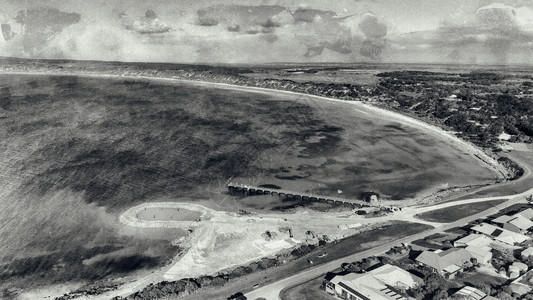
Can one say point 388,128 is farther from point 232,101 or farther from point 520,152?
point 232,101

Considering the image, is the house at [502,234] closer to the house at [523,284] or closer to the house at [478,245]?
the house at [478,245]

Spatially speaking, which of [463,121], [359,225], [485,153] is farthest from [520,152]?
[359,225]

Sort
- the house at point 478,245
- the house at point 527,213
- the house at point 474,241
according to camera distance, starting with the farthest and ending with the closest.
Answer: the house at point 527,213
the house at point 474,241
the house at point 478,245

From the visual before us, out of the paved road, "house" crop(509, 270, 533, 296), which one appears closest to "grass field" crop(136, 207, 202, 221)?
the paved road

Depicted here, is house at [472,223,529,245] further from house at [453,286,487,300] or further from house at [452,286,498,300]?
house at [452,286,498,300]

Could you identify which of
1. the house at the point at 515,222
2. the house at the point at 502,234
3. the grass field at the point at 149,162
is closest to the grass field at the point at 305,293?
the grass field at the point at 149,162

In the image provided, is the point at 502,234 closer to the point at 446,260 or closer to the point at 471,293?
the point at 446,260

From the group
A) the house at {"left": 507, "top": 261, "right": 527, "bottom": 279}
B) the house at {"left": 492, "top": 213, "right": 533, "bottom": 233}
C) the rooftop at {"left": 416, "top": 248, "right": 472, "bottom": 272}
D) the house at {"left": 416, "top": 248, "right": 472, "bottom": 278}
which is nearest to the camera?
the house at {"left": 507, "top": 261, "right": 527, "bottom": 279}
